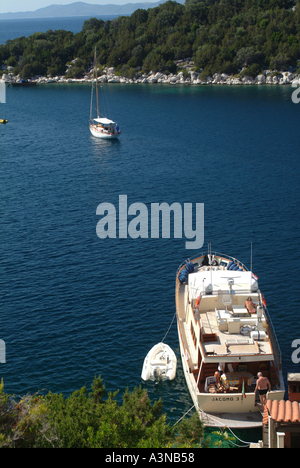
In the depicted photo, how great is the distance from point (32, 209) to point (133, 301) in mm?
29785

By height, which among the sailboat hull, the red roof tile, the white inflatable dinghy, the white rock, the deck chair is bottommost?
the white inflatable dinghy

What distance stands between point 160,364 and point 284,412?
14303 millimetres

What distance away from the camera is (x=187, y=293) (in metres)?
38.1

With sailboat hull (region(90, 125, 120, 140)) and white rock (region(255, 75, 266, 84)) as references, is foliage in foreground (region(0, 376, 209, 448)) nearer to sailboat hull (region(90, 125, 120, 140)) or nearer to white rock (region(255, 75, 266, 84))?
sailboat hull (region(90, 125, 120, 140))

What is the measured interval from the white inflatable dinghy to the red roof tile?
40.6 ft

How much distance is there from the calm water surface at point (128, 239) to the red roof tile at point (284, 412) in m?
10.2

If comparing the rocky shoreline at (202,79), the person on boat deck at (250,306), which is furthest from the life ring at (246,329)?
the rocky shoreline at (202,79)

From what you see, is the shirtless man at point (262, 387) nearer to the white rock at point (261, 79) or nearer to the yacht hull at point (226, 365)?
the yacht hull at point (226, 365)

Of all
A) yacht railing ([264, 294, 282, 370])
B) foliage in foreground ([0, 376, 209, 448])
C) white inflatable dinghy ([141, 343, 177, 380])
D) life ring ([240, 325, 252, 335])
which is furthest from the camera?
white inflatable dinghy ([141, 343, 177, 380])

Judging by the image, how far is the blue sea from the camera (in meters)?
36.4

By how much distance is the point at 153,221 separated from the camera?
6212cm

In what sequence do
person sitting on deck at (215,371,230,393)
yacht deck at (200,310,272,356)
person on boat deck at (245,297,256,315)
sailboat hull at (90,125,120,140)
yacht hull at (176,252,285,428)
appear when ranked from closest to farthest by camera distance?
yacht hull at (176,252,285,428) → person sitting on deck at (215,371,230,393) → yacht deck at (200,310,272,356) → person on boat deck at (245,297,256,315) → sailboat hull at (90,125,120,140)

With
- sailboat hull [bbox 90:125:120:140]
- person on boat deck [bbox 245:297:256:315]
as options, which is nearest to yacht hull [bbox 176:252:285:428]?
person on boat deck [bbox 245:297:256:315]
